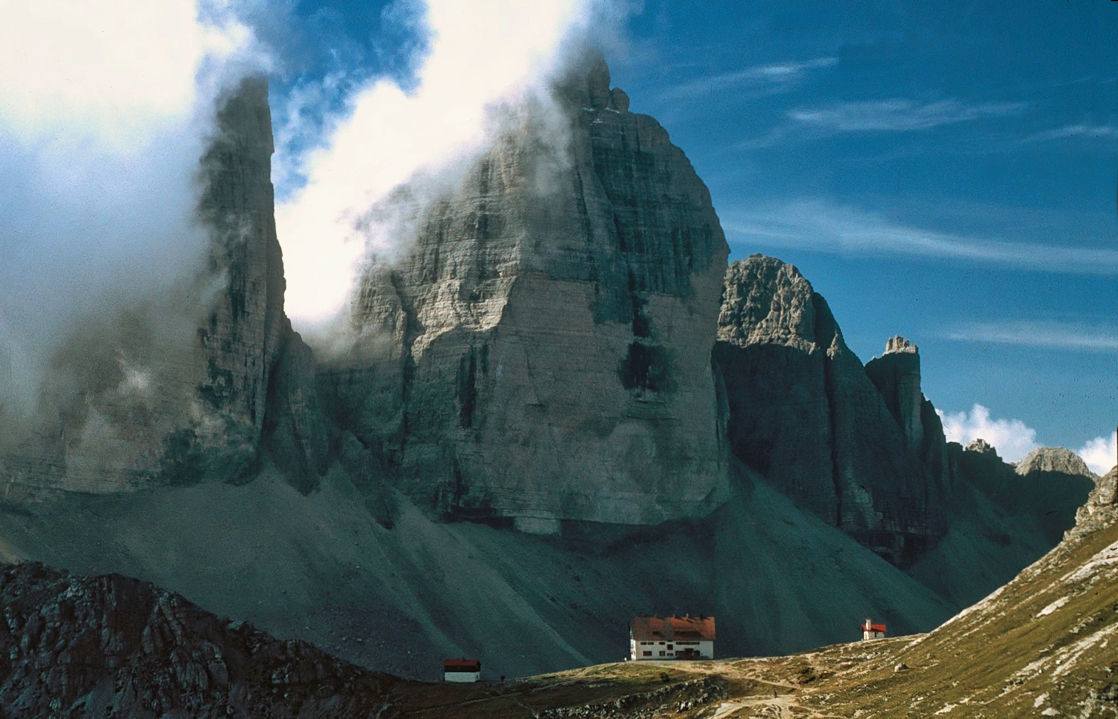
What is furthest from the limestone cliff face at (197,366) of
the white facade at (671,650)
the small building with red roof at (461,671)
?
the white facade at (671,650)

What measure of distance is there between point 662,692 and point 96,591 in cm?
3937

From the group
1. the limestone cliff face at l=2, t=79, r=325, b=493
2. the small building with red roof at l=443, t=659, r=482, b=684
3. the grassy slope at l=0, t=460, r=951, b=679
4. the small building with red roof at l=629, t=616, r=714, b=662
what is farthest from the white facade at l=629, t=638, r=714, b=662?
the limestone cliff face at l=2, t=79, r=325, b=493

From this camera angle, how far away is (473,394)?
519 ft

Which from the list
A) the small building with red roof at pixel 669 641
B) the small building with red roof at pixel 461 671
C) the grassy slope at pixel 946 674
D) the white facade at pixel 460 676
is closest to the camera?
the grassy slope at pixel 946 674

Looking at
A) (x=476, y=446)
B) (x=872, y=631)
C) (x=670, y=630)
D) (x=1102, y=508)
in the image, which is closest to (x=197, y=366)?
(x=476, y=446)

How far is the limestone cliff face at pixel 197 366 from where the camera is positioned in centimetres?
12862

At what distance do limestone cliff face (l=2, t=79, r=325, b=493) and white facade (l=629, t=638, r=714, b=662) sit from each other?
36.6 metres

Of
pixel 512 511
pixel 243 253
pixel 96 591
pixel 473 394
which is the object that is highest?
pixel 243 253

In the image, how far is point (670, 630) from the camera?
130 m

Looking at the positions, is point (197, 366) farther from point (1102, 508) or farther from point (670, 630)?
point (1102, 508)

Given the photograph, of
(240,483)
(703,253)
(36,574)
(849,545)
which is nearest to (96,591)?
(36,574)

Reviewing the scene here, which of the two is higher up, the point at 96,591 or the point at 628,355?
the point at 628,355

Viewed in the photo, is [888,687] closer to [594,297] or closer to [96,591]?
[96,591]

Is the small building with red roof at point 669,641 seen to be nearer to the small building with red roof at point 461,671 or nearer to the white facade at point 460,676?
the small building with red roof at point 461,671
